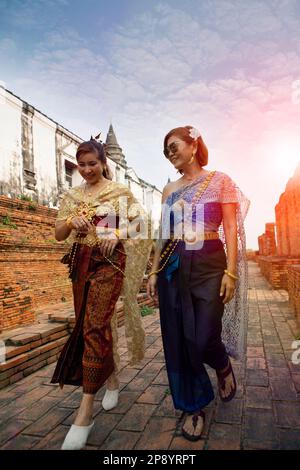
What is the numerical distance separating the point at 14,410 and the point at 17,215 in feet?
24.5

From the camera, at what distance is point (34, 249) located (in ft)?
30.5

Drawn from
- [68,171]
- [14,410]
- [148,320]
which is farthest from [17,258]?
[68,171]

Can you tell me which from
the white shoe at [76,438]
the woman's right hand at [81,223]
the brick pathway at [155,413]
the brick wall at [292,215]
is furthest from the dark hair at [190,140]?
the brick wall at [292,215]

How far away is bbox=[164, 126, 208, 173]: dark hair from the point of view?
262cm

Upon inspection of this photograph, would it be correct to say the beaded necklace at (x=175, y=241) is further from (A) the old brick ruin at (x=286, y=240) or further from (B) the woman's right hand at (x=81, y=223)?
(A) the old brick ruin at (x=286, y=240)

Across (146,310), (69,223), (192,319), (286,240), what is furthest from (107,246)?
(286,240)

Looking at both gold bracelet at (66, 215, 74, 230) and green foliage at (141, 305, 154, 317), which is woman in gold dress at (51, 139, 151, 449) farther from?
green foliage at (141, 305, 154, 317)

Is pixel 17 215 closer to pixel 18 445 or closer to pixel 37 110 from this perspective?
pixel 18 445

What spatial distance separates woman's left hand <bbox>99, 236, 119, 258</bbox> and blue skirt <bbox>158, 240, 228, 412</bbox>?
0.45m

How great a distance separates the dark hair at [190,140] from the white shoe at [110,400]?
2094 mm

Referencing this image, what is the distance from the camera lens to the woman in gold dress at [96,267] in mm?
2447

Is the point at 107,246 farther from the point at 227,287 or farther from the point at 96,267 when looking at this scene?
the point at 227,287

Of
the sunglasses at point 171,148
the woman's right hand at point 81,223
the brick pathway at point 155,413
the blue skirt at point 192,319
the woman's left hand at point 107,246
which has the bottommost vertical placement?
the brick pathway at point 155,413

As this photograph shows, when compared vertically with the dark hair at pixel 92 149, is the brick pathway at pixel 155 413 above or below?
below
